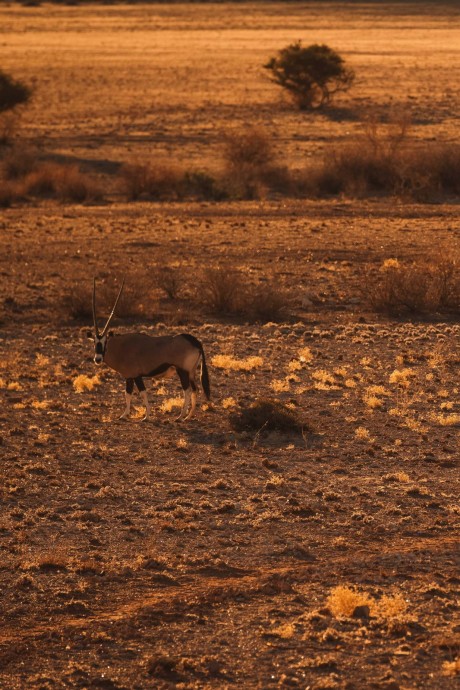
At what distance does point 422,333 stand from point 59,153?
1036 inches

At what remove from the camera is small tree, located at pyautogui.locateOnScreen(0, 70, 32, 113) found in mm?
49312

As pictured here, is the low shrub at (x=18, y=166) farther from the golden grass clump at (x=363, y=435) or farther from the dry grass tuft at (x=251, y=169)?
the golden grass clump at (x=363, y=435)

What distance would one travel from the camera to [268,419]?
14.1m

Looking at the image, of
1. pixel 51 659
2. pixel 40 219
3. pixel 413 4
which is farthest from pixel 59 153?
pixel 413 4

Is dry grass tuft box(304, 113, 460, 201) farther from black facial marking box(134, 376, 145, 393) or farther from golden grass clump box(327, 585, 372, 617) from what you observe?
golden grass clump box(327, 585, 372, 617)

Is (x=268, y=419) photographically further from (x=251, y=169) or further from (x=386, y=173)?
(x=251, y=169)

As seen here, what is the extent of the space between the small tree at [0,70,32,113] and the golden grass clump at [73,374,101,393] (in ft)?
114

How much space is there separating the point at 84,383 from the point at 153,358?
2.33 metres

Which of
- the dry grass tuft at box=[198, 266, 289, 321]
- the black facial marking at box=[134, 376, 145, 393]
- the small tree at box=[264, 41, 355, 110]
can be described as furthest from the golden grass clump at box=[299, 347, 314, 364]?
the small tree at box=[264, 41, 355, 110]

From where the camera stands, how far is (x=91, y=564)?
1029 centimetres

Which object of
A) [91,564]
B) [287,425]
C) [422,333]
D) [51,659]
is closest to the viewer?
[51,659]

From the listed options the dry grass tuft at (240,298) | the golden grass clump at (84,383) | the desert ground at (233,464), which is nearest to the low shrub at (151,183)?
the desert ground at (233,464)

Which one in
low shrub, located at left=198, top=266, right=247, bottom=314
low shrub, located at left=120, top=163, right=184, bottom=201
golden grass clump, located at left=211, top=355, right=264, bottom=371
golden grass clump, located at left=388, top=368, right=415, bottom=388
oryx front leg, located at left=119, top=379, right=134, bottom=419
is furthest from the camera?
low shrub, located at left=120, top=163, right=184, bottom=201

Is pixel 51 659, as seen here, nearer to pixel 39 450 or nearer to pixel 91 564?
pixel 91 564
